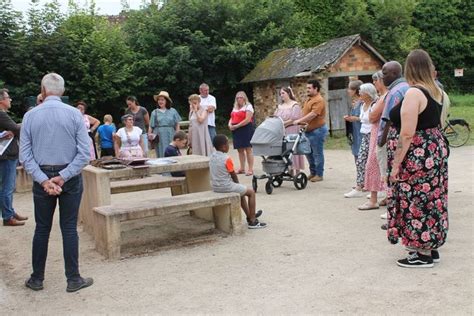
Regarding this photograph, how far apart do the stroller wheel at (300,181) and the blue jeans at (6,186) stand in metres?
4.34

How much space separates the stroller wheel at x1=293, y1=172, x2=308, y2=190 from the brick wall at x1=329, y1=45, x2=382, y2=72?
9758 mm

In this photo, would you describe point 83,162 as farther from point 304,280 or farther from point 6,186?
point 6,186

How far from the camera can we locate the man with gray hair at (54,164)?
468 centimetres

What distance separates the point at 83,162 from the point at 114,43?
15.4 metres

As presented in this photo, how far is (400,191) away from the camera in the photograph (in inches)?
189

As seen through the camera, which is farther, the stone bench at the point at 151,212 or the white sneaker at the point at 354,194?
the white sneaker at the point at 354,194

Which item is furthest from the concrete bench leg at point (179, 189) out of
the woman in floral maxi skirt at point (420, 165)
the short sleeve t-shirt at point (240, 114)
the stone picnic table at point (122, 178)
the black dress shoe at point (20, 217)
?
the woman in floral maxi skirt at point (420, 165)

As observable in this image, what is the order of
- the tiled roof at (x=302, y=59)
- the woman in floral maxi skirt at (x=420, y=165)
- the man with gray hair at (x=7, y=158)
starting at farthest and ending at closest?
1. the tiled roof at (x=302, y=59)
2. the man with gray hair at (x=7, y=158)
3. the woman in floral maxi skirt at (x=420, y=165)

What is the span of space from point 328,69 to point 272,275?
13861 mm

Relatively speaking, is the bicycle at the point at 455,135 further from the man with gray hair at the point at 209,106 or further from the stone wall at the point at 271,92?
the man with gray hair at the point at 209,106

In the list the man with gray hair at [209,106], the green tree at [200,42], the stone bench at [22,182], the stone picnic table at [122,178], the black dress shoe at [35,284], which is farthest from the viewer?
the green tree at [200,42]

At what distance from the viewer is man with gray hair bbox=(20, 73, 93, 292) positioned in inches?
184

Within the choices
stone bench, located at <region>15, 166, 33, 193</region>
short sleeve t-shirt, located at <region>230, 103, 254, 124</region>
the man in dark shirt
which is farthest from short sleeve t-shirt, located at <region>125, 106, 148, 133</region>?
the man in dark shirt

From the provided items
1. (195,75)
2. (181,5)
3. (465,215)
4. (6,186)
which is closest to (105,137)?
(6,186)
